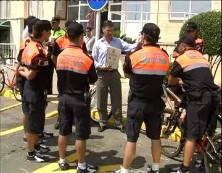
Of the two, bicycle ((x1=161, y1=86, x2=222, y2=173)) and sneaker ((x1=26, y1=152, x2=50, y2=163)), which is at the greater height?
bicycle ((x1=161, y1=86, x2=222, y2=173))

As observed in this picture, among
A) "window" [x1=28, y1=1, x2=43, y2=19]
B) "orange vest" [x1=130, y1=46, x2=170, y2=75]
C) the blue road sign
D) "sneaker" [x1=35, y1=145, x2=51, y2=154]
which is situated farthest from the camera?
"window" [x1=28, y1=1, x2=43, y2=19]

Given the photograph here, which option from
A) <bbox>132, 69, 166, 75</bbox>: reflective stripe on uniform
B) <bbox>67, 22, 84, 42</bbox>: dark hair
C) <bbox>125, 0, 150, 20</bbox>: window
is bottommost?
A: <bbox>132, 69, 166, 75</bbox>: reflective stripe on uniform

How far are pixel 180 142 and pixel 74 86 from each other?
1750mm

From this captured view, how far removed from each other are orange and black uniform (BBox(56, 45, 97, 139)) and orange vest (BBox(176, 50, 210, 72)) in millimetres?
1104

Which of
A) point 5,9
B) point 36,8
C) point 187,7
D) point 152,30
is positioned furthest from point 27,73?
point 5,9

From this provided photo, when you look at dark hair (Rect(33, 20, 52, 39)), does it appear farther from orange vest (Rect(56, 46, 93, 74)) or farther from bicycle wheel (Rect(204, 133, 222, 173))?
bicycle wheel (Rect(204, 133, 222, 173))

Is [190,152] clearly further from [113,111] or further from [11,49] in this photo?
[11,49]

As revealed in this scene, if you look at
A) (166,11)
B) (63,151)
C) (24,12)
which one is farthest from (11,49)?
(63,151)

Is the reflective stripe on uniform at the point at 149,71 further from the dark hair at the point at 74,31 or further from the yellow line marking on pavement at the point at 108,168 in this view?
the yellow line marking on pavement at the point at 108,168

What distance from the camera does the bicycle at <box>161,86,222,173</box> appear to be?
544 centimetres

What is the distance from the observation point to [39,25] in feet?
20.0

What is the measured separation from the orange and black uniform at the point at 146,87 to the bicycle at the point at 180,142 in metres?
0.63

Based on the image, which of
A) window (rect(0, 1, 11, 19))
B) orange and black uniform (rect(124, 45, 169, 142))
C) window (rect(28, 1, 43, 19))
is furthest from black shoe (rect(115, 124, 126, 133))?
window (rect(0, 1, 11, 19))

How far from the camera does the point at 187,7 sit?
47.5ft
